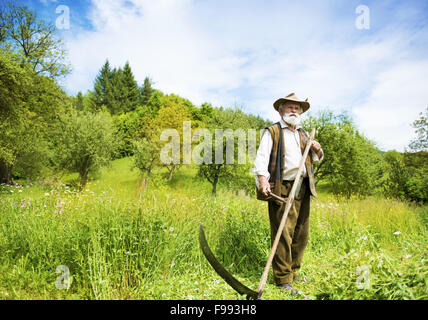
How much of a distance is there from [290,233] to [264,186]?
79cm

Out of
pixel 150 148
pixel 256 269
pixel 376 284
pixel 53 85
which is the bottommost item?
pixel 256 269

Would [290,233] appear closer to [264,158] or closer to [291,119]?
[264,158]


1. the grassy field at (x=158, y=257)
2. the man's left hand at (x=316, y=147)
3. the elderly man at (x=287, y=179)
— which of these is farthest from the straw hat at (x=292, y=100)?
the grassy field at (x=158, y=257)

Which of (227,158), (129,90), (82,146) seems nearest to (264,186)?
(227,158)

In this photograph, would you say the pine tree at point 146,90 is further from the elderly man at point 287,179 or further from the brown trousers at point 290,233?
the brown trousers at point 290,233

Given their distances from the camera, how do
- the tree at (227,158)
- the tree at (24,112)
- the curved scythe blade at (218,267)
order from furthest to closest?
the tree at (227,158)
the tree at (24,112)
the curved scythe blade at (218,267)

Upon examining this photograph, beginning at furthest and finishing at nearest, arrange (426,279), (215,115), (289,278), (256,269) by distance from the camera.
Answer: (215,115) < (256,269) < (289,278) < (426,279)

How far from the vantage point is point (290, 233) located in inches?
132

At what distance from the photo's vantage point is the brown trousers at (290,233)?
3232 millimetres

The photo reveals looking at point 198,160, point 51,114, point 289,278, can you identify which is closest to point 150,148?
point 198,160

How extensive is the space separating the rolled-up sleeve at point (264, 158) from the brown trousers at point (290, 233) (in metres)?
0.38
